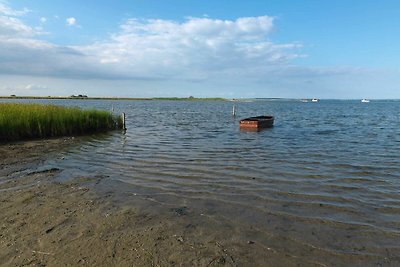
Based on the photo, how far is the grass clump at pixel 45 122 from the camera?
18.3 meters

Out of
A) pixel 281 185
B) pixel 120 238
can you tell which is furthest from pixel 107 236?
pixel 281 185

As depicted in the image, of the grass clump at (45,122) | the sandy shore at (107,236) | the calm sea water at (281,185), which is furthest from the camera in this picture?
the grass clump at (45,122)

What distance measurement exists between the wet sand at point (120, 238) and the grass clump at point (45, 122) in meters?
11.8

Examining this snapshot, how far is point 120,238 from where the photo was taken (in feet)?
18.2

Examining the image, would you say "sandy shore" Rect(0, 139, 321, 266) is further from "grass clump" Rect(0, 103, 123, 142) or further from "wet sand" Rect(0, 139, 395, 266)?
"grass clump" Rect(0, 103, 123, 142)

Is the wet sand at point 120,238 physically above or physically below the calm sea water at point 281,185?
above

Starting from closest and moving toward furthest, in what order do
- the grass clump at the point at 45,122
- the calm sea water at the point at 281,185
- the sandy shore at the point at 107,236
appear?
1. the sandy shore at the point at 107,236
2. the calm sea water at the point at 281,185
3. the grass clump at the point at 45,122

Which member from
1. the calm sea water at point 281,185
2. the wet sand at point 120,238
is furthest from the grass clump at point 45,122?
the wet sand at point 120,238

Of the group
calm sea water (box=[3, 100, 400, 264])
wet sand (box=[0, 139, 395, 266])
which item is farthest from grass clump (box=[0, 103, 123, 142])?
wet sand (box=[0, 139, 395, 266])

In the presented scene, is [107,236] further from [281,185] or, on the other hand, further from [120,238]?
[281,185]

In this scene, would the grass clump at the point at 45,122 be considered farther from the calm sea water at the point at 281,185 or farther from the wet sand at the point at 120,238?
the wet sand at the point at 120,238

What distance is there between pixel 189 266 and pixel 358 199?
18.9 feet

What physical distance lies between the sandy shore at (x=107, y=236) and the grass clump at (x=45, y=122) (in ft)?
38.2

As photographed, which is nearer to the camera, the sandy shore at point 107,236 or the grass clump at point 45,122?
the sandy shore at point 107,236
